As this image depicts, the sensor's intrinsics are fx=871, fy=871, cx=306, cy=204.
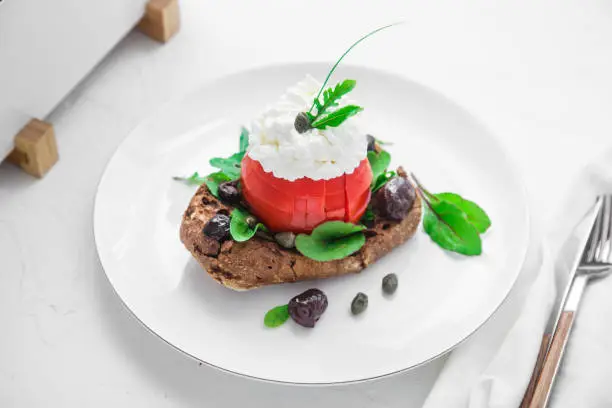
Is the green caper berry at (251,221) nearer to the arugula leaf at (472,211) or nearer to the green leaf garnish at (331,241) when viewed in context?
the green leaf garnish at (331,241)

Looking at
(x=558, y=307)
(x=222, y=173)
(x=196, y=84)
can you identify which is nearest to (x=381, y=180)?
(x=222, y=173)

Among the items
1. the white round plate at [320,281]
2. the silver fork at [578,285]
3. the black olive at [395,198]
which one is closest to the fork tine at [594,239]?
the silver fork at [578,285]

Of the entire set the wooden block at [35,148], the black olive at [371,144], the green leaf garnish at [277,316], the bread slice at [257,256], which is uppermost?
the black olive at [371,144]

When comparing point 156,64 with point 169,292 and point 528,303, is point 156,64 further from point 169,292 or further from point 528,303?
point 528,303

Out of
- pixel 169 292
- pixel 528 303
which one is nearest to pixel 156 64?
pixel 169 292

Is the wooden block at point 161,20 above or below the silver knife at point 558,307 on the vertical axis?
below

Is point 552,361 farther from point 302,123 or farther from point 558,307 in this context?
point 302,123
